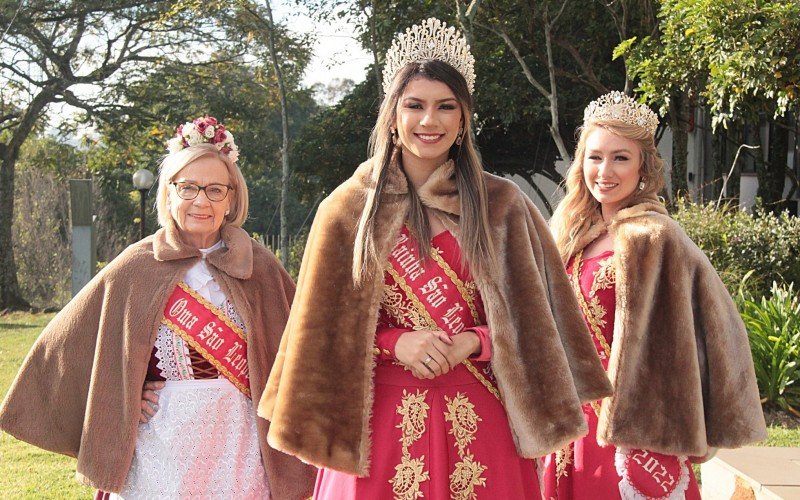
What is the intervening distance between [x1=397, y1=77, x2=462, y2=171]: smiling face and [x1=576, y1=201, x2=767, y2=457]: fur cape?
3.31 feet

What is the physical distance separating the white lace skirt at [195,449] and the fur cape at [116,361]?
71 millimetres

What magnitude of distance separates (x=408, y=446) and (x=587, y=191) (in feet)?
5.16

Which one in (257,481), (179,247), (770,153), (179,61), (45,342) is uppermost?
(179,61)

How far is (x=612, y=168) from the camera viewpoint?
362 centimetres

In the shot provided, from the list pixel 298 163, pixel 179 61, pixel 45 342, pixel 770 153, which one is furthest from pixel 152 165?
pixel 45 342

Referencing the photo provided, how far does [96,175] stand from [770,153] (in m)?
19.0

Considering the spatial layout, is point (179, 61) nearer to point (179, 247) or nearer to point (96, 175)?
point (96, 175)

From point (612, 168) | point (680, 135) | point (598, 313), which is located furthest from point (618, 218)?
point (680, 135)

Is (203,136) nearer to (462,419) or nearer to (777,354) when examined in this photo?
(462,419)

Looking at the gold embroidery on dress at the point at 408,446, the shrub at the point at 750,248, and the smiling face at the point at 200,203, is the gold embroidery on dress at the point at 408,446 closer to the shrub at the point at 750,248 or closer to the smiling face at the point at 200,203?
the smiling face at the point at 200,203

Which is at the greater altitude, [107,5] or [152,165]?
[107,5]

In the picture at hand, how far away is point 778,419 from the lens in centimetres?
762

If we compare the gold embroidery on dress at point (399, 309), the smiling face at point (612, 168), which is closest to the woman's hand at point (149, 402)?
the gold embroidery on dress at point (399, 309)

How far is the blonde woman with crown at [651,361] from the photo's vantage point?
326 centimetres
